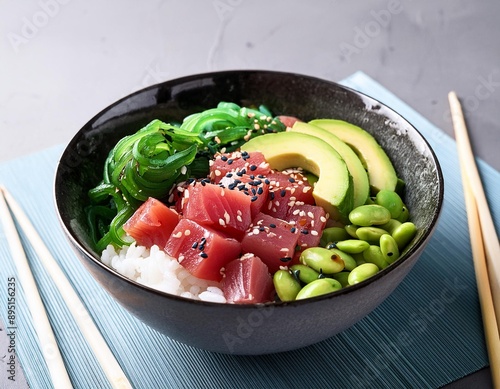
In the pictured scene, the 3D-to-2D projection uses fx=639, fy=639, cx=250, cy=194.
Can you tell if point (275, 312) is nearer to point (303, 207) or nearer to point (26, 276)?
point (303, 207)

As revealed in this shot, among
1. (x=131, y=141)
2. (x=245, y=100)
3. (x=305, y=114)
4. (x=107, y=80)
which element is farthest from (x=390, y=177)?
(x=107, y=80)

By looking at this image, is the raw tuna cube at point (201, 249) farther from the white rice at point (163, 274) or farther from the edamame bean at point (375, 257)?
the edamame bean at point (375, 257)

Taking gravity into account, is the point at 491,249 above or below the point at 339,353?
above

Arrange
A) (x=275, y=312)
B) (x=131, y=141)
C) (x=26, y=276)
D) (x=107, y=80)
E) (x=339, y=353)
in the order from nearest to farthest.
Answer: (x=275, y=312), (x=339, y=353), (x=131, y=141), (x=26, y=276), (x=107, y=80)

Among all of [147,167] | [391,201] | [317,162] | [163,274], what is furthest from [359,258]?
[147,167]

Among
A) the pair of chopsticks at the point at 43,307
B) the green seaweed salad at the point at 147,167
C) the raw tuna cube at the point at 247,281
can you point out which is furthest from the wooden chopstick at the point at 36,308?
the raw tuna cube at the point at 247,281

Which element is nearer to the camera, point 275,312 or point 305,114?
point 275,312

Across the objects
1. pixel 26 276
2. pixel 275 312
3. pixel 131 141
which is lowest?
pixel 26 276

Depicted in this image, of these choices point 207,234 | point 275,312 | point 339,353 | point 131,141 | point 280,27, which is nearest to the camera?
point 275,312
